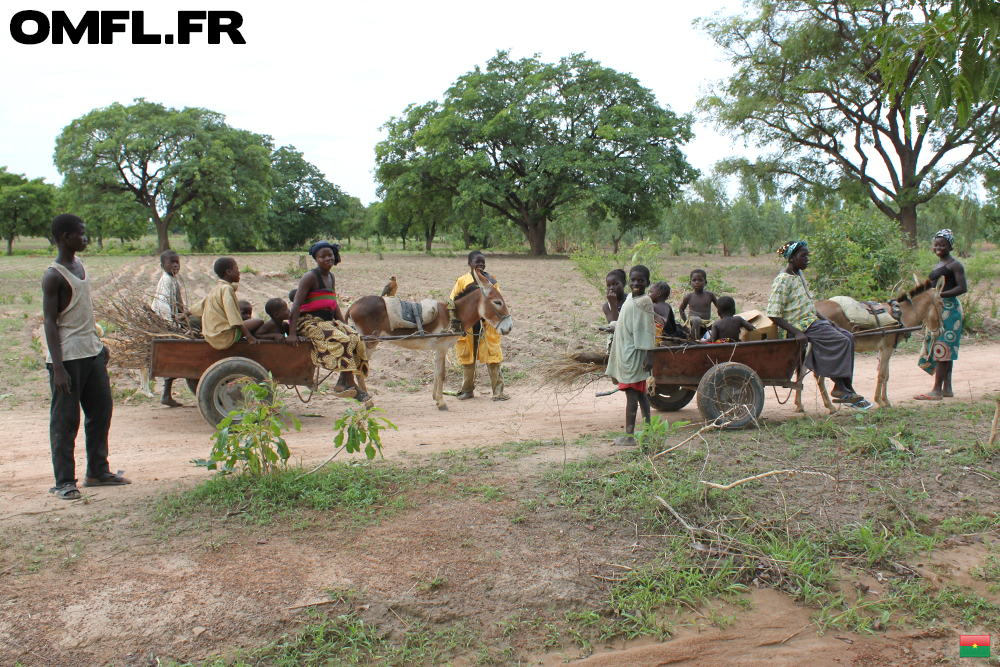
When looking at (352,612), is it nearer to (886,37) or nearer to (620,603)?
(620,603)

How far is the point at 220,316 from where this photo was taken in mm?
6039

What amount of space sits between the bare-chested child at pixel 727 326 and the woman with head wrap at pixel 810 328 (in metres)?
0.28

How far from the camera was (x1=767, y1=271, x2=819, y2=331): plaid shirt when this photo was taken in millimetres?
6133

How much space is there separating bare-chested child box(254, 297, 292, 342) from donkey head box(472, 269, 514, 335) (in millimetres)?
2117

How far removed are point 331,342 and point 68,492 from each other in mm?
2545

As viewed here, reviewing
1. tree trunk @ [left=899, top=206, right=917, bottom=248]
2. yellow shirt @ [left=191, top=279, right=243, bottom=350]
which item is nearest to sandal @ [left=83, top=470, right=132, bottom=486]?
yellow shirt @ [left=191, top=279, right=243, bottom=350]

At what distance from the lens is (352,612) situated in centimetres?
327

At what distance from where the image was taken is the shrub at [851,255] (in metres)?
13.1

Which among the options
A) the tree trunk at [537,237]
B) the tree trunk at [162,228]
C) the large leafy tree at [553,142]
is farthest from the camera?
the tree trunk at [162,228]

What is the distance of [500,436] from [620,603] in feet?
9.71

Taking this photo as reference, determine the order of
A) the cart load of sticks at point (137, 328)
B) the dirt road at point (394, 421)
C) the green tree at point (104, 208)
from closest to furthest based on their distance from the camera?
the dirt road at point (394, 421)
the cart load of sticks at point (137, 328)
the green tree at point (104, 208)

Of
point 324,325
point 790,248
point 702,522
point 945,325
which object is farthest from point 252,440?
point 945,325

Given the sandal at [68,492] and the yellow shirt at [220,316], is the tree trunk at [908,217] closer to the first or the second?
the yellow shirt at [220,316]

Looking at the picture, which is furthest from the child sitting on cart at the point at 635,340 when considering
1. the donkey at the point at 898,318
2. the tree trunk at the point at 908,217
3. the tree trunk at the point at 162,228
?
the tree trunk at the point at 162,228
